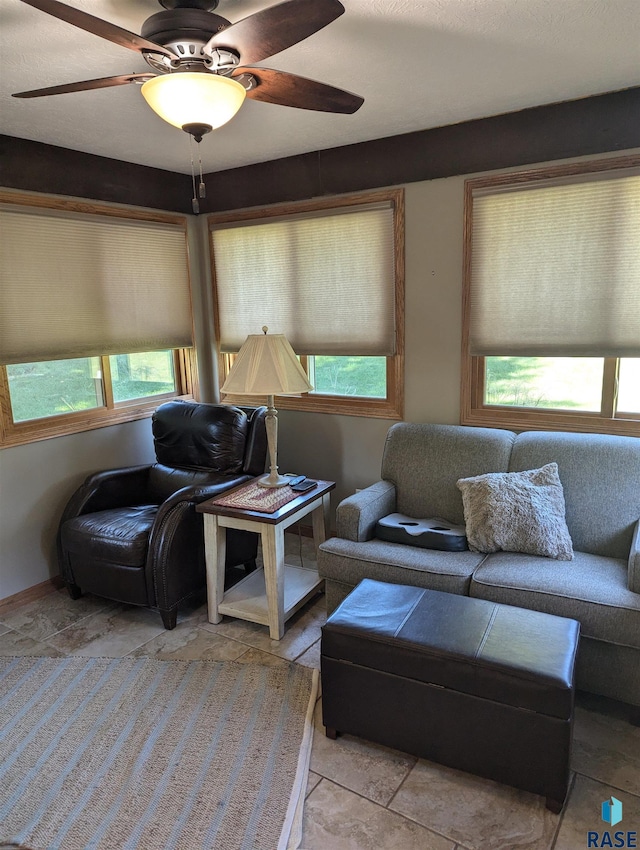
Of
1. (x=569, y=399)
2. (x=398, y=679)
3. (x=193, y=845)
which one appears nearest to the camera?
(x=193, y=845)

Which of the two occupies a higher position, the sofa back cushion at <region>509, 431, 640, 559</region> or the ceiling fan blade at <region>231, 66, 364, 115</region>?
the ceiling fan blade at <region>231, 66, 364, 115</region>

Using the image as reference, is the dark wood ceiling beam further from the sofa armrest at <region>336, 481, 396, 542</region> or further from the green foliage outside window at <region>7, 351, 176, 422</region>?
the sofa armrest at <region>336, 481, 396, 542</region>

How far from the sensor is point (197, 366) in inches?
167

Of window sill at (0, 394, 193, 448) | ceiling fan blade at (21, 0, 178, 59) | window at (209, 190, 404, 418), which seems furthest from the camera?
window at (209, 190, 404, 418)

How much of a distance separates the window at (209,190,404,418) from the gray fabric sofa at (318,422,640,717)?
58 centimetres

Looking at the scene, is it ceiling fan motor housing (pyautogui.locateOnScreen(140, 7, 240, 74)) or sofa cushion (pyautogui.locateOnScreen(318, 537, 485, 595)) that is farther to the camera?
sofa cushion (pyautogui.locateOnScreen(318, 537, 485, 595))

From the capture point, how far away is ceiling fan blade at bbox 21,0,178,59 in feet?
4.35

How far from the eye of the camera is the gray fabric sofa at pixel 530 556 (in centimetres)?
214

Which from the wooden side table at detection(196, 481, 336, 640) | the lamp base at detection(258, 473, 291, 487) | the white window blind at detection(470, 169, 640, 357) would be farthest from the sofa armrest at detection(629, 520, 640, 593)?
the lamp base at detection(258, 473, 291, 487)

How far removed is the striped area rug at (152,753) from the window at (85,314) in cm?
143

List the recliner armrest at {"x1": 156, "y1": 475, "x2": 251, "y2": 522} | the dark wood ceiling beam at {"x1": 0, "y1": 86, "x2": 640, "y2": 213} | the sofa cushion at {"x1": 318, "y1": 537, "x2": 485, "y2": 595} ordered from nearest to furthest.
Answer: the sofa cushion at {"x1": 318, "y1": 537, "x2": 485, "y2": 595} < the dark wood ceiling beam at {"x1": 0, "y1": 86, "x2": 640, "y2": 213} < the recliner armrest at {"x1": 156, "y1": 475, "x2": 251, "y2": 522}

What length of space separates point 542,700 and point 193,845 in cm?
116

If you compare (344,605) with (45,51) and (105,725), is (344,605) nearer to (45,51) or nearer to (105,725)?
(105,725)

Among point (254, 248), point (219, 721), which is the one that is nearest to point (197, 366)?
point (254, 248)
